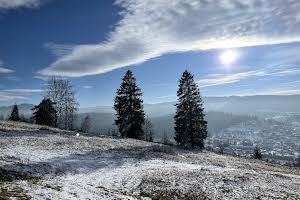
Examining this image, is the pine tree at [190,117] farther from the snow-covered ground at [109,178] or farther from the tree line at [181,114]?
the snow-covered ground at [109,178]

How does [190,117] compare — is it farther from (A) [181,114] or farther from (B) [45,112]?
(B) [45,112]

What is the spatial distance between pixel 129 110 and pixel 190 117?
1344 cm

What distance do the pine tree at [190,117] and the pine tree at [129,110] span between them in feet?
28.4

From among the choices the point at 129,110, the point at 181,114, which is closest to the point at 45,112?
the point at 129,110

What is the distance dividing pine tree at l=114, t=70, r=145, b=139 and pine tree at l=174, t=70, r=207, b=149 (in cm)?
867

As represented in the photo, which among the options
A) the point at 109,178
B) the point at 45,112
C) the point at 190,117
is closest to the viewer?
the point at 109,178

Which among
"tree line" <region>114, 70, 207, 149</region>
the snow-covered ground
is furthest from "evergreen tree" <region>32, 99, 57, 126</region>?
the snow-covered ground

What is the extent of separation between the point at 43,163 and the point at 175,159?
16.0 metres

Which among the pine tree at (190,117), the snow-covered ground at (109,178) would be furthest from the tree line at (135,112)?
the snow-covered ground at (109,178)

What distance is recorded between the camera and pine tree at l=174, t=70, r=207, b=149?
5384cm

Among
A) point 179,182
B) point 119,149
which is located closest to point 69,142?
point 119,149

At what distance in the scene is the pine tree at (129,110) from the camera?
61.7m

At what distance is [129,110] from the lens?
205 feet

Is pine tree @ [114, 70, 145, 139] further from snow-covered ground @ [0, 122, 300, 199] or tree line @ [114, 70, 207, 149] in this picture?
snow-covered ground @ [0, 122, 300, 199]
